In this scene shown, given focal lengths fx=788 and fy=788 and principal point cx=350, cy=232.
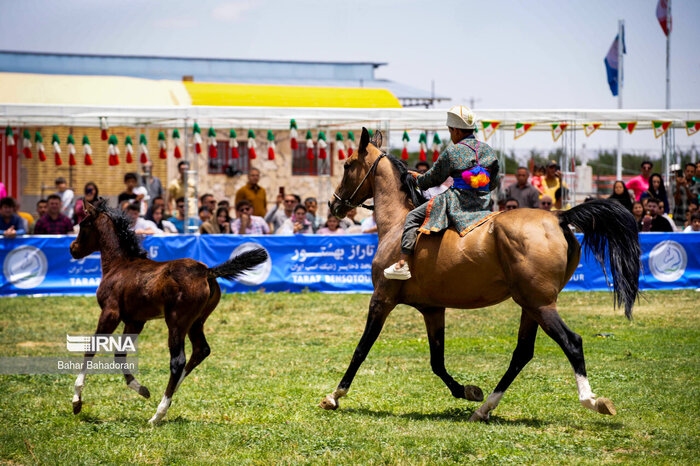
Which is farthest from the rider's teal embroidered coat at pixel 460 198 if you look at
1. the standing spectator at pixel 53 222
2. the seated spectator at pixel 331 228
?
the standing spectator at pixel 53 222

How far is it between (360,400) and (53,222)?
387 inches

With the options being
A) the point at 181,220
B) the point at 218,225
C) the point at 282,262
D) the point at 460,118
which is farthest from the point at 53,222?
the point at 460,118

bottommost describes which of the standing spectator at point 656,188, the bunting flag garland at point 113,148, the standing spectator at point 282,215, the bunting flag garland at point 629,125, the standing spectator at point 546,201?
the standing spectator at point 282,215

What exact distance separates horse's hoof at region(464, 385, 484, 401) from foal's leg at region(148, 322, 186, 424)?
248 centimetres

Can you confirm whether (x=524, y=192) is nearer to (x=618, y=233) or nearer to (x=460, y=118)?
(x=460, y=118)

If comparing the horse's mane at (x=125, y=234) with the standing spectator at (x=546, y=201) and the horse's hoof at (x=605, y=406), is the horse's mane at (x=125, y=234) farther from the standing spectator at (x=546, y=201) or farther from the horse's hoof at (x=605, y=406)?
the standing spectator at (x=546, y=201)

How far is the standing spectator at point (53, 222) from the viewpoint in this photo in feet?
49.2

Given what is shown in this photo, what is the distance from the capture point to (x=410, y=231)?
6855mm

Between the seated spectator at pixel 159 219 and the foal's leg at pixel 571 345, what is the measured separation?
11057mm

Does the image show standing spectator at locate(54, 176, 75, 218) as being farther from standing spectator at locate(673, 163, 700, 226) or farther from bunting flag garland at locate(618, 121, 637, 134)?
standing spectator at locate(673, 163, 700, 226)

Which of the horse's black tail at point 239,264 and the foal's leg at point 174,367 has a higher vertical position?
the horse's black tail at point 239,264

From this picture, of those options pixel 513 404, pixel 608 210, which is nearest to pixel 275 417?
pixel 513 404

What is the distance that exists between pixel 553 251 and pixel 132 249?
153 inches

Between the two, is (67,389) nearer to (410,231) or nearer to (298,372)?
(298,372)
